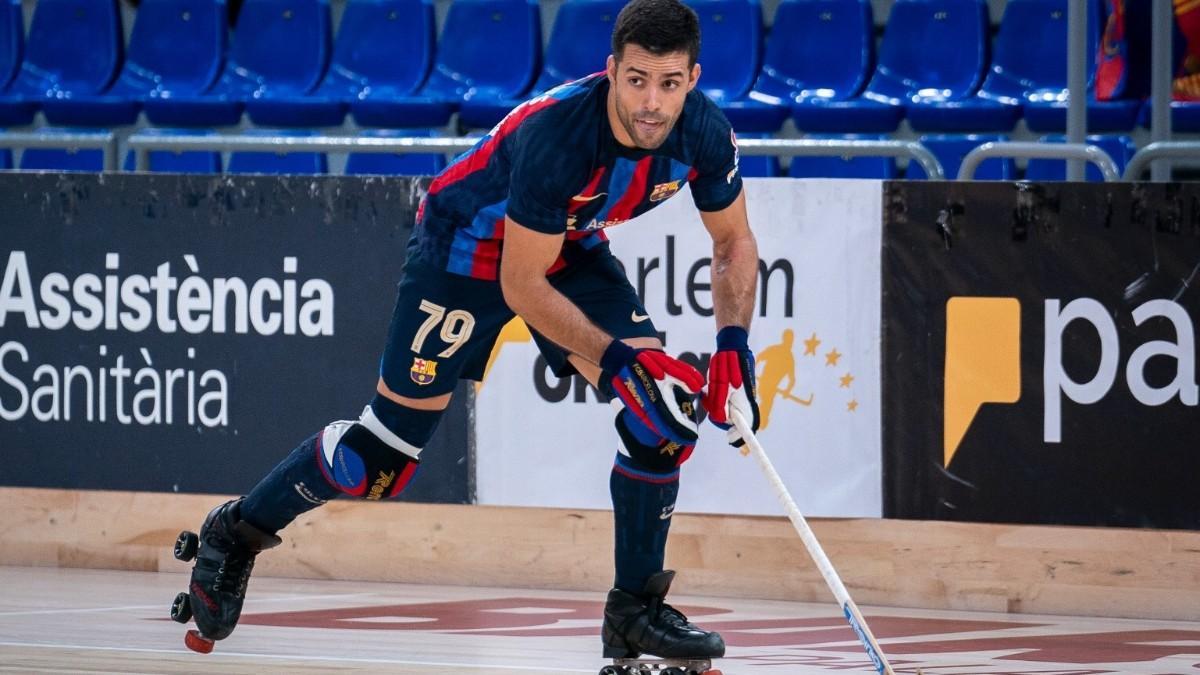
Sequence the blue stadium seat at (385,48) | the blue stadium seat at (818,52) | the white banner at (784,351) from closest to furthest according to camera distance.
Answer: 1. the white banner at (784,351)
2. the blue stadium seat at (818,52)
3. the blue stadium seat at (385,48)

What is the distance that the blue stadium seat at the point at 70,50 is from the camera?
11.9 metres

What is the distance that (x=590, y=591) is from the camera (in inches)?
277

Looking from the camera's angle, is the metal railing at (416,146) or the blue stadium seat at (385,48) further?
the blue stadium seat at (385,48)

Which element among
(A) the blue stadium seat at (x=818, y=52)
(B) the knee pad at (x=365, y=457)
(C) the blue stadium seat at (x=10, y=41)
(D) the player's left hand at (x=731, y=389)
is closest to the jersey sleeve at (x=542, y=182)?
(D) the player's left hand at (x=731, y=389)

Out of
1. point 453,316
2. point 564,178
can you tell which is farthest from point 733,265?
point 453,316

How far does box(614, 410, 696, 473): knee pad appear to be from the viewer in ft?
16.3

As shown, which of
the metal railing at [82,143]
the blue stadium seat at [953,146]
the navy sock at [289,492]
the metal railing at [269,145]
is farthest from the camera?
the blue stadium seat at [953,146]

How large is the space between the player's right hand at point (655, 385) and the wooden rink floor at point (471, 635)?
0.87 meters

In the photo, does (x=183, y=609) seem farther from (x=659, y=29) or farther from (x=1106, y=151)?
(x=1106, y=151)

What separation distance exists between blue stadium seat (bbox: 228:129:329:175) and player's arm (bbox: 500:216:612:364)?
236 inches

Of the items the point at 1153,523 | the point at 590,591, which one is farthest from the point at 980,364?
the point at 590,591

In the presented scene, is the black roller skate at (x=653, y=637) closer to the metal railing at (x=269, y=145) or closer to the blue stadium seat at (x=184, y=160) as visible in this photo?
the metal railing at (x=269, y=145)

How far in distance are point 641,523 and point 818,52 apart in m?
6.00

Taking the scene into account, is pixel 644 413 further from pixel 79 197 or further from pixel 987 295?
pixel 79 197
